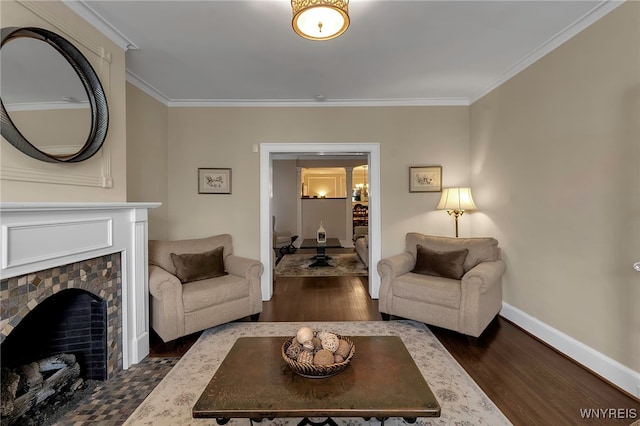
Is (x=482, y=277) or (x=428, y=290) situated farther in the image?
(x=428, y=290)

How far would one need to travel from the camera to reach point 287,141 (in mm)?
3861

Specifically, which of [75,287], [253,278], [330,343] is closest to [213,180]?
[253,278]

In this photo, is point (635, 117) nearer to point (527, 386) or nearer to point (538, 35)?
point (538, 35)

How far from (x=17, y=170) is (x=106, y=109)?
2.37 feet

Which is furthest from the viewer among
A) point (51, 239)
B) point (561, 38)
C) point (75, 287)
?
point (561, 38)

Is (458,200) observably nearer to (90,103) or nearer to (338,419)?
(338,419)

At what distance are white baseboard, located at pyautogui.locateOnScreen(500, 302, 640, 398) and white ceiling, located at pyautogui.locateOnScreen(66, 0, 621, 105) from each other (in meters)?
2.42

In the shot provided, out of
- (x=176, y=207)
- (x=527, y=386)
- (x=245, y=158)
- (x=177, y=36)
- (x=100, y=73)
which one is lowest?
(x=527, y=386)

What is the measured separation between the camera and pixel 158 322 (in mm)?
2633

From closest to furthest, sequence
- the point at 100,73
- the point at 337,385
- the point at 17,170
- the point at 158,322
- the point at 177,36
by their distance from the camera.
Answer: the point at 337,385
the point at 17,170
the point at 100,73
the point at 177,36
the point at 158,322

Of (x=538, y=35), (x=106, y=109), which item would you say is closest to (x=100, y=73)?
(x=106, y=109)

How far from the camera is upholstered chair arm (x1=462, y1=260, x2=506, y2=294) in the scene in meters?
2.62

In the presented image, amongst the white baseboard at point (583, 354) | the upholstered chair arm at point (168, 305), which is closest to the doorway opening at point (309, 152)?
the upholstered chair arm at point (168, 305)

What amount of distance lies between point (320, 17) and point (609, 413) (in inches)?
115
